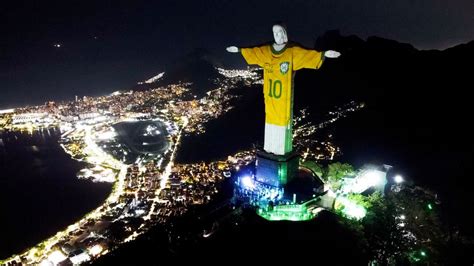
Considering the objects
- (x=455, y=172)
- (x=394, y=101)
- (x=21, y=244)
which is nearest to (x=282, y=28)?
(x=455, y=172)

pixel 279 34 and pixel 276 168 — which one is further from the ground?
pixel 279 34

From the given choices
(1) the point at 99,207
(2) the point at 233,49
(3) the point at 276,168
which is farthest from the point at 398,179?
(1) the point at 99,207

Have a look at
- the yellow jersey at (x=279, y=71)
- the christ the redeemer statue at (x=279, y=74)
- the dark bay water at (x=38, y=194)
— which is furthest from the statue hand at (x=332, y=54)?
the dark bay water at (x=38, y=194)

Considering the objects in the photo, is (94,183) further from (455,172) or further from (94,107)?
(94,107)

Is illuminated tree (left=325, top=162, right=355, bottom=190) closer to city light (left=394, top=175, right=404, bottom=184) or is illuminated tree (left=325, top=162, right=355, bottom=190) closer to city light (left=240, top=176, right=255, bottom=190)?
city light (left=394, top=175, right=404, bottom=184)

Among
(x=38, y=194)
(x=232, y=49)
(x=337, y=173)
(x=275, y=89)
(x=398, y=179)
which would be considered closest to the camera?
(x=275, y=89)

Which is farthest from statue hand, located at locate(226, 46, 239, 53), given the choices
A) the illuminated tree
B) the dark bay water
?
the dark bay water

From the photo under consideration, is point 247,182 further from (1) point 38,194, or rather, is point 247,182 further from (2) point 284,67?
(1) point 38,194
